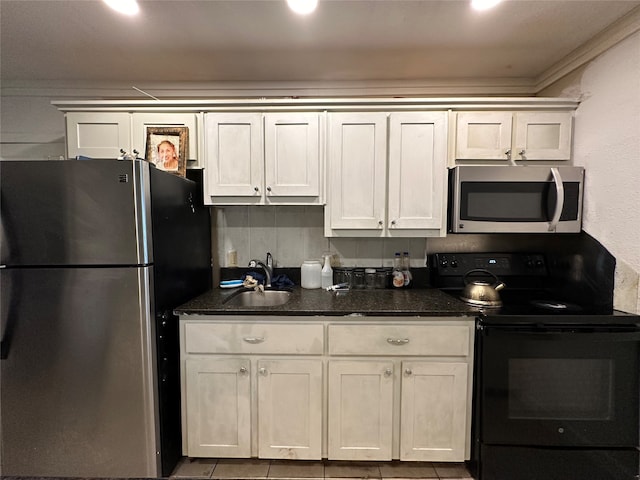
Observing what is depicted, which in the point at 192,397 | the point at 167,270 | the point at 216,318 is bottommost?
the point at 192,397

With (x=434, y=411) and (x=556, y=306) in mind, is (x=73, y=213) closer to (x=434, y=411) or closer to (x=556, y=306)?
(x=434, y=411)

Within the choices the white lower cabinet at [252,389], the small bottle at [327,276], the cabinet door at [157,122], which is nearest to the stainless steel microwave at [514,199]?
the small bottle at [327,276]

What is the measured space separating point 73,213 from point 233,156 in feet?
2.84

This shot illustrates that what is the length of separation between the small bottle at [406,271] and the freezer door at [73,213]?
161 cm

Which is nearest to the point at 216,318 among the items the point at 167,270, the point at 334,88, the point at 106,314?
the point at 167,270

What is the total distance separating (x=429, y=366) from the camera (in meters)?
1.51

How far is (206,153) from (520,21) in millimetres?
1873

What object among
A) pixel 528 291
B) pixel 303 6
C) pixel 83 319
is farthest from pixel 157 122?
pixel 528 291

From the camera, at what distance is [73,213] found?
131cm

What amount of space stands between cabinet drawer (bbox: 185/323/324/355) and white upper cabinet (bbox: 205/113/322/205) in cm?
78

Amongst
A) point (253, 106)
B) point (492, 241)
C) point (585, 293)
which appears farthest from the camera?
point (492, 241)

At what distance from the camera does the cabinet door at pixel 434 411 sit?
1507mm

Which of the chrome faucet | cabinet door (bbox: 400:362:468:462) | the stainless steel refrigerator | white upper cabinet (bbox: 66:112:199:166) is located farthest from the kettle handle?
white upper cabinet (bbox: 66:112:199:166)

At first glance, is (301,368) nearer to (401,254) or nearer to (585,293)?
(401,254)
